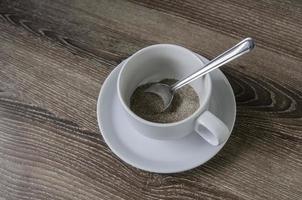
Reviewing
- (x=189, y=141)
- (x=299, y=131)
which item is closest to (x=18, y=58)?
(x=189, y=141)

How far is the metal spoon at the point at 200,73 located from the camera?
18.0 inches

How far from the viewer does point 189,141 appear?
20.7 inches

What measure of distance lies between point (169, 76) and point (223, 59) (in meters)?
0.11

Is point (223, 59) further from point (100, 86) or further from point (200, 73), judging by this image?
point (100, 86)

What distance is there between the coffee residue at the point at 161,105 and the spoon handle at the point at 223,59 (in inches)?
0.7

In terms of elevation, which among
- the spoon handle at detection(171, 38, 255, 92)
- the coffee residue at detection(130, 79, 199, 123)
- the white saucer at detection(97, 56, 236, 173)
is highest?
the spoon handle at detection(171, 38, 255, 92)

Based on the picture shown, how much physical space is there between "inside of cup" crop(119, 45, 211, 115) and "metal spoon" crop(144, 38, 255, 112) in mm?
13

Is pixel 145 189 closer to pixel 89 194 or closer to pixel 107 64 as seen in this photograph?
pixel 89 194

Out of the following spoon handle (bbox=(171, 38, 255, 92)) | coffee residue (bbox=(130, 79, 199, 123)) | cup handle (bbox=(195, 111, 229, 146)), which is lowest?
coffee residue (bbox=(130, 79, 199, 123))

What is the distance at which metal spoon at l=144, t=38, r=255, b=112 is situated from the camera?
0.46 m

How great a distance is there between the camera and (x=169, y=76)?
22.4 inches

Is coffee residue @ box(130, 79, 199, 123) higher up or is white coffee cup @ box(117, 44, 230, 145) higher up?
white coffee cup @ box(117, 44, 230, 145)

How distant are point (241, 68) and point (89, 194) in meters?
0.28

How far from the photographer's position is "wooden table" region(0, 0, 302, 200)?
0.52 metres
